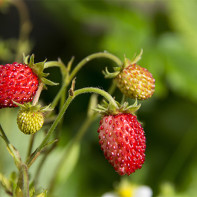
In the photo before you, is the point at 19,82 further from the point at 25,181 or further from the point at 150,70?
the point at 150,70

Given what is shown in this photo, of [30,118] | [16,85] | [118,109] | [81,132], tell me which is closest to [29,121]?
[30,118]

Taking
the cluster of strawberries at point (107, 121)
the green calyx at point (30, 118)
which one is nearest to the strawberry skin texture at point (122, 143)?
the cluster of strawberries at point (107, 121)

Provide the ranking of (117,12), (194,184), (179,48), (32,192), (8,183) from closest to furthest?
(32,192) → (8,183) → (194,184) → (179,48) → (117,12)

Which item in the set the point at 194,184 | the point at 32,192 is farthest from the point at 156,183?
the point at 32,192

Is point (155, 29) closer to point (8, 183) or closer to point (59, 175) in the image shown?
point (59, 175)

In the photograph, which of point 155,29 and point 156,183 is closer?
point 156,183
